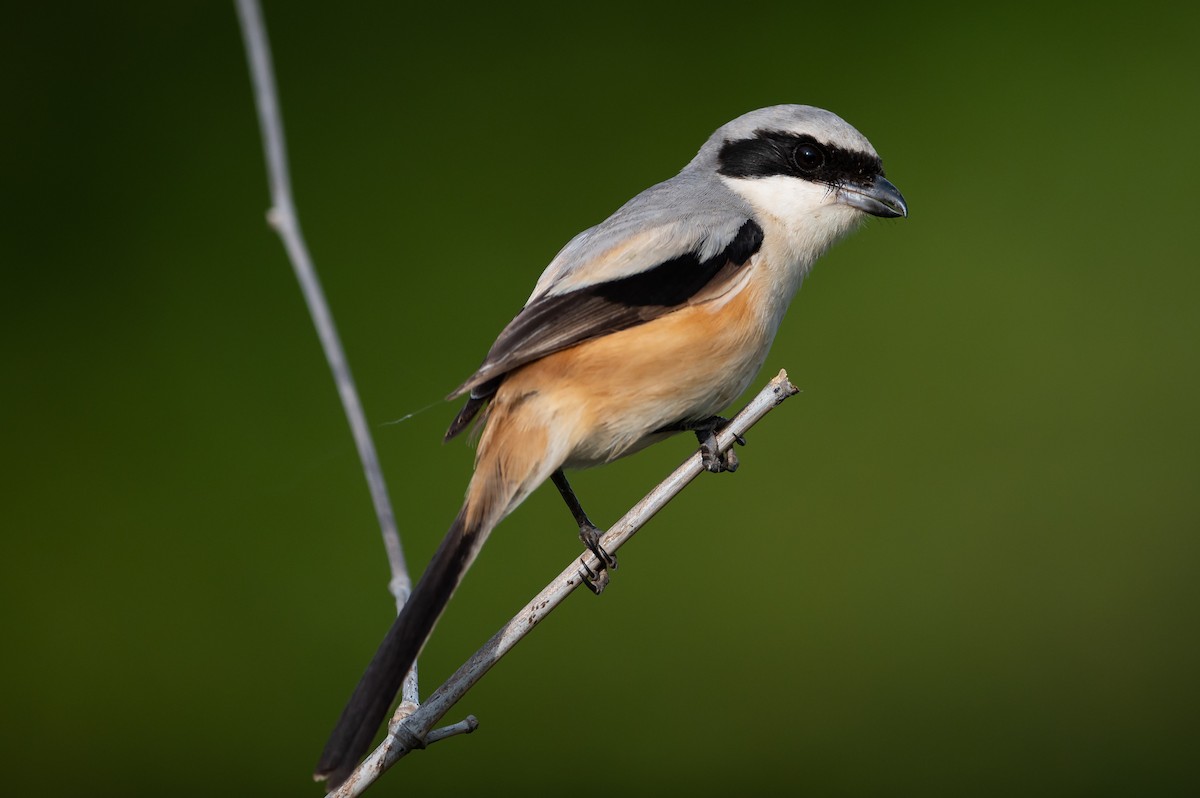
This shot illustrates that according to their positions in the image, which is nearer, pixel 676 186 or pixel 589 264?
pixel 589 264

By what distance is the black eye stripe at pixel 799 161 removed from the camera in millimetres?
2061

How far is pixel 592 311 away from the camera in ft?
A: 5.89

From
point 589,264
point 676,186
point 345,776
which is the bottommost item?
point 345,776

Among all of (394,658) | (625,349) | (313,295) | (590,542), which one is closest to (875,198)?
(625,349)

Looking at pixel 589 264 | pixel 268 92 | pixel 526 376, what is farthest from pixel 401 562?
pixel 268 92

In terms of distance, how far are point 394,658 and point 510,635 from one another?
6.1 inches

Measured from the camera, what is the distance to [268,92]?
5.85ft

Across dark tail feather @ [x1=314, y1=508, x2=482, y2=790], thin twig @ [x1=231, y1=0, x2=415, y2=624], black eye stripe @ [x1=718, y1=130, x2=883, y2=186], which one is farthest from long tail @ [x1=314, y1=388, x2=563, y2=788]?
black eye stripe @ [x1=718, y1=130, x2=883, y2=186]

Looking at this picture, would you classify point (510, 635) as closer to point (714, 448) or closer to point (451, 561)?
point (451, 561)

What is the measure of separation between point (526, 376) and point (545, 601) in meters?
0.44

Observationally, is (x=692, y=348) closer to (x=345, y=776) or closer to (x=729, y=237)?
(x=729, y=237)

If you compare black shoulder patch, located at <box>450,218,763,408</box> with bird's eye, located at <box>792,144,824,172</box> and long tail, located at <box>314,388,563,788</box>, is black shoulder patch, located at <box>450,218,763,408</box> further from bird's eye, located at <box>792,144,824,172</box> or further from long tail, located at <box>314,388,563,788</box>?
bird's eye, located at <box>792,144,824,172</box>

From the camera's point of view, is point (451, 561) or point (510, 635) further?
point (451, 561)

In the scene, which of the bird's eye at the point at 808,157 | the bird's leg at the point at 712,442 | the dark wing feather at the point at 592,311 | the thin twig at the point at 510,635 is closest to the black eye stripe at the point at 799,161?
the bird's eye at the point at 808,157
